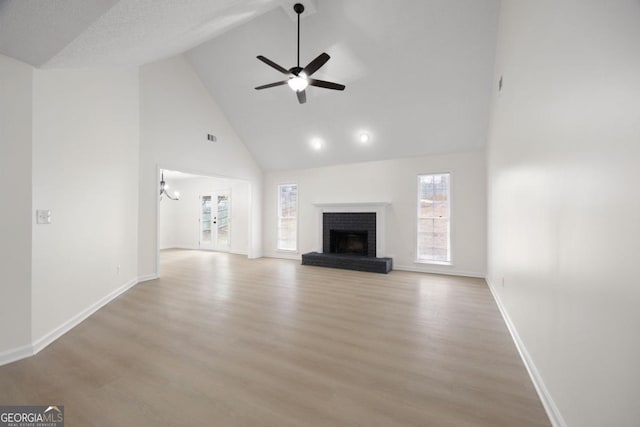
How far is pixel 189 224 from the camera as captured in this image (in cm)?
948

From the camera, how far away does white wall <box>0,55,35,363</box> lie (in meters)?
2.07

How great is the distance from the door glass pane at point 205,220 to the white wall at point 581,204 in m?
8.79

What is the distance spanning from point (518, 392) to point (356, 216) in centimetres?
463

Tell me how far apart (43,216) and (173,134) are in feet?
10.2

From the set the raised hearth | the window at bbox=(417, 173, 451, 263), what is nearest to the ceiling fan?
the window at bbox=(417, 173, 451, 263)

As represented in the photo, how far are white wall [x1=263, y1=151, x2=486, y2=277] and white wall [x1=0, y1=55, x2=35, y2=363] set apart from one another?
16.9 feet

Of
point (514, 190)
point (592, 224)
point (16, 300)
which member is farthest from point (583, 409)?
point (16, 300)

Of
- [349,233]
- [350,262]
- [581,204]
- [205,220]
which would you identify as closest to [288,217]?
[349,233]

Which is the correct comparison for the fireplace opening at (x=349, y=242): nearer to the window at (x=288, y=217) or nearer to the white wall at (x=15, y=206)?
the window at (x=288, y=217)

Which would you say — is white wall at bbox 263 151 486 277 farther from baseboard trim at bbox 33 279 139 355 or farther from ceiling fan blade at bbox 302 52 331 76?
baseboard trim at bbox 33 279 139 355

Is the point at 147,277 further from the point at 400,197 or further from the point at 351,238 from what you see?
the point at 400,197

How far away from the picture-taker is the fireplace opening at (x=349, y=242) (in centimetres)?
626

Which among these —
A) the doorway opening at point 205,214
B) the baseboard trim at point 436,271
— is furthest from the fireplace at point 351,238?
the doorway opening at point 205,214

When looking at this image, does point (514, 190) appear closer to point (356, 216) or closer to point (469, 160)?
point (469, 160)
